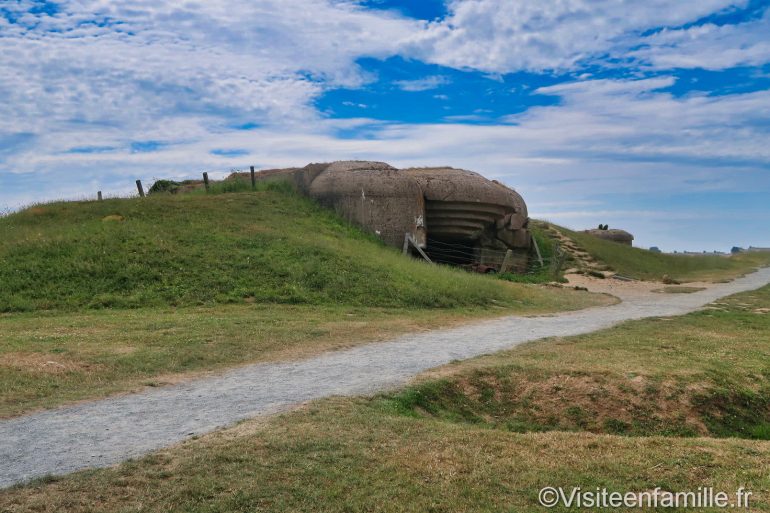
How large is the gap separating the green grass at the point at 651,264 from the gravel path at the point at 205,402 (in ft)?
69.0

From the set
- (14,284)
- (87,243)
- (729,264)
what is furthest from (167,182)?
(729,264)

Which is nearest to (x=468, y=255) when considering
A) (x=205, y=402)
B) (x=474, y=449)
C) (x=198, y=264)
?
(x=198, y=264)

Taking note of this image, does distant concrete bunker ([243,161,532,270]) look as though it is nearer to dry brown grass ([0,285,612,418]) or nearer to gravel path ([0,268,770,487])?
dry brown grass ([0,285,612,418])

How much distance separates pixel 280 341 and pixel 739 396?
6837 mm

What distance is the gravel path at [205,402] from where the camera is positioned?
594 cm

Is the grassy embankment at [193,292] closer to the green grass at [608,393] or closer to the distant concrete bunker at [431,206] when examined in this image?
the distant concrete bunker at [431,206]

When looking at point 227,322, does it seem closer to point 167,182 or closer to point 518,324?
point 518,324

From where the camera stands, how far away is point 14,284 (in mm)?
16812

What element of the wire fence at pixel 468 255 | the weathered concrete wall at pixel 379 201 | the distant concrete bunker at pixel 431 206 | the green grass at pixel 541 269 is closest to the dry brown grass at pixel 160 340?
the weathered concrete wall at pixel 379 201

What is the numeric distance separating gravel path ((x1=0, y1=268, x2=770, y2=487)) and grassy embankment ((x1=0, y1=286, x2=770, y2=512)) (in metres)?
0.43

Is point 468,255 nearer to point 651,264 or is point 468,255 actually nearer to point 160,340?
point 651,264

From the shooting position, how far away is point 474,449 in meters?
5.98

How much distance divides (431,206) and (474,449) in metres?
21.3

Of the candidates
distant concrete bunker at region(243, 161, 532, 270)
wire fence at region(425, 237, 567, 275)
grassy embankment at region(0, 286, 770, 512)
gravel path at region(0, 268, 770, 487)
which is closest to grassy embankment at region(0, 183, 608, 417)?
gravel path at region(0, 268, 770, 487)
